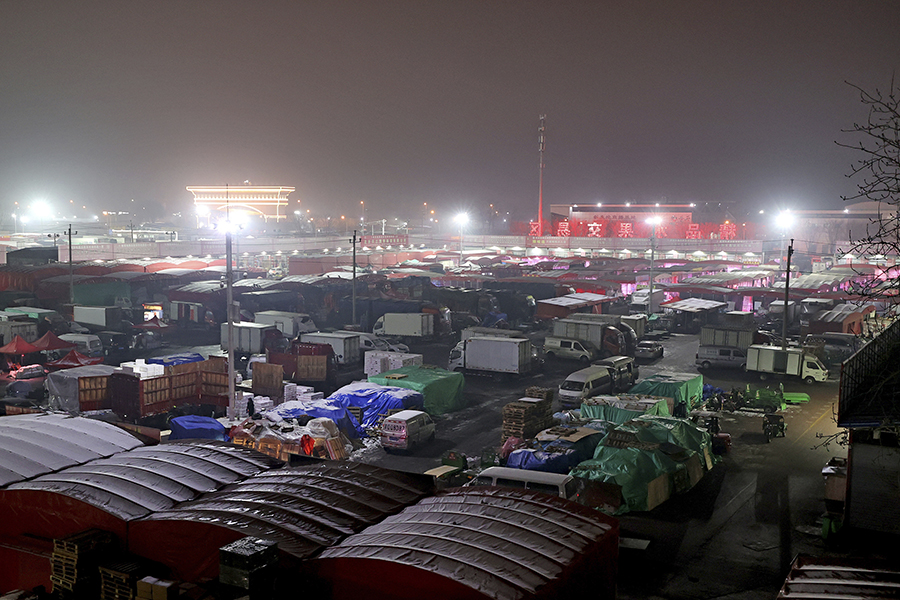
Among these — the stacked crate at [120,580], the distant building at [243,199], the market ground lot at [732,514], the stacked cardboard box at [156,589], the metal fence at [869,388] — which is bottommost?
the market ground lot at [732,514]

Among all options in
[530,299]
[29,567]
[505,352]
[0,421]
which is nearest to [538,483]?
[29,567]

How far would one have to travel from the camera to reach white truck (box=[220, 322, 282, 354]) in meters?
27.9

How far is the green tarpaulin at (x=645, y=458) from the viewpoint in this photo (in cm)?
1336

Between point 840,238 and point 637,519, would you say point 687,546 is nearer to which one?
point 637,519

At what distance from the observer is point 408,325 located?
3294cm

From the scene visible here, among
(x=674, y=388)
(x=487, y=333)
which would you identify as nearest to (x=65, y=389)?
(x=487, y=333)

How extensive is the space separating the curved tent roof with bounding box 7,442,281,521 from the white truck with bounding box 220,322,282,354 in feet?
55.1

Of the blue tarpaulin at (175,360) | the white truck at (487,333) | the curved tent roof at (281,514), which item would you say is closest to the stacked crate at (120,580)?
the curved tent roof at (281,514)

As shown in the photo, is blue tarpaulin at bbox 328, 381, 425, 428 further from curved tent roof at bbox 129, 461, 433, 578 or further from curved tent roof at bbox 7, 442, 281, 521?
curved tent roof at bbox 129, 461, 433, 578

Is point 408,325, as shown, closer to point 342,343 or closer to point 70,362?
point 342,343

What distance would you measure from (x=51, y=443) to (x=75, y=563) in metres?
4.47

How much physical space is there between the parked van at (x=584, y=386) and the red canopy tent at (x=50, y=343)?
19318 millimetres

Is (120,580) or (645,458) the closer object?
(120,580)

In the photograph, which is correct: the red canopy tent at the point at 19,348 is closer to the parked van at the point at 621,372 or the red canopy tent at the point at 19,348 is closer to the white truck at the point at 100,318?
the white truck at the point at 100,318
